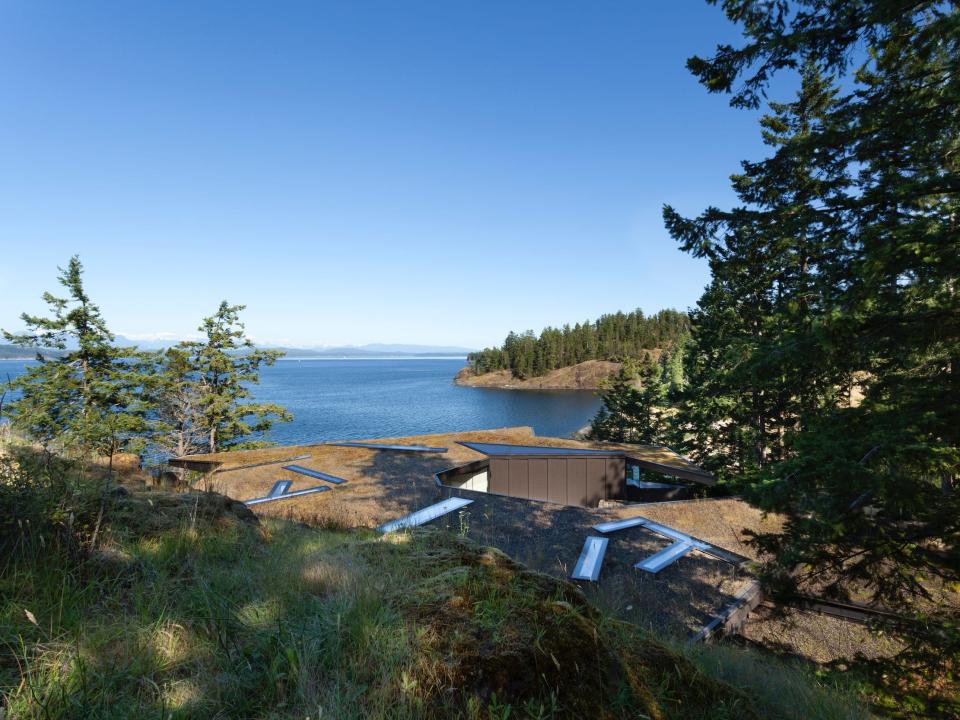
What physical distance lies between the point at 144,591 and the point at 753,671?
4692 mm

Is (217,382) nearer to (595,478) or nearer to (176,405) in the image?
(176,405)

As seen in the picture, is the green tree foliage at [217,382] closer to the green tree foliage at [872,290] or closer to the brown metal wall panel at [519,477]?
the brown metal wall panel at [519,477]

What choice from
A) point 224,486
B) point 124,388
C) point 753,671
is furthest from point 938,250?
point 124,388

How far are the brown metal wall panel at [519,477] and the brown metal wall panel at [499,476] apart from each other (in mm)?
136

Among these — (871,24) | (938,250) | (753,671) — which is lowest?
(753,671)

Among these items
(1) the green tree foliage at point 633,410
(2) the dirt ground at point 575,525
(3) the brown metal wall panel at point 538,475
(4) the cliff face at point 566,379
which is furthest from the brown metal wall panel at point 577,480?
(4) the cliff face at point 566,379

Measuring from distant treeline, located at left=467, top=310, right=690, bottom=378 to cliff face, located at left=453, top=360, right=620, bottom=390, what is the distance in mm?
2082

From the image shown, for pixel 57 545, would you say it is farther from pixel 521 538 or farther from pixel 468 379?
pixel 468 379

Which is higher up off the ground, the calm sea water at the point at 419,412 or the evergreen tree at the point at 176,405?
the evergreen tree at the point at 176,405

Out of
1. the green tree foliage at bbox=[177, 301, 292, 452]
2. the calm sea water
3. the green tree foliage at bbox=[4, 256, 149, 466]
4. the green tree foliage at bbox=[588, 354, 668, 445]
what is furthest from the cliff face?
the green tree foliage at bbox=[4, 256, 149, 466]

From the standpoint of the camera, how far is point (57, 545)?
10.0 feet

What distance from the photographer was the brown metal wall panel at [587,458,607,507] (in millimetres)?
14922

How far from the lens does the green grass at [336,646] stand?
6.76 feet

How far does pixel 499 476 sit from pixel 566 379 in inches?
3553
